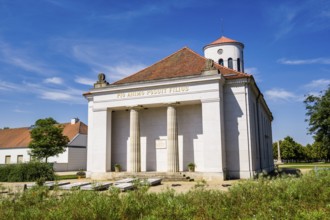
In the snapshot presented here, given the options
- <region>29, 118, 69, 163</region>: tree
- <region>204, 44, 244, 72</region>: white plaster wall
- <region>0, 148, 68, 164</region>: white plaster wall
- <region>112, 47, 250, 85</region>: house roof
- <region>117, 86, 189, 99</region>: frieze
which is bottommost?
<region>0, 148, 68, 164</region>: white plaster wall

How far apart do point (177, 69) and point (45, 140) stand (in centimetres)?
2251

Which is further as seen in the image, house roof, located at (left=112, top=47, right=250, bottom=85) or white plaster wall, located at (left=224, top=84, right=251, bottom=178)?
house roof, located at (left=112, top=47, right=250, bottom=85)

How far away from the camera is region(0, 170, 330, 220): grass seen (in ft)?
22.7

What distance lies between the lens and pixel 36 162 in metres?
26.1

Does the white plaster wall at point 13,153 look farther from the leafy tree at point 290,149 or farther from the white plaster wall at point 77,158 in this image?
the leafy tree at point 290,149

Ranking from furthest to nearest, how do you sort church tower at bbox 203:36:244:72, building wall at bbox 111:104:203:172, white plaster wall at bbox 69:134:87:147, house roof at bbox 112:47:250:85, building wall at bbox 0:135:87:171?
white plaster wall at bbox 69:134:87:147 → building wall at bbox 0:135:87:171 → church tower at bbox 203:36:244:72 → house roof at bbox 112:47:250:85 → building wall at bbox 111:104:203:172

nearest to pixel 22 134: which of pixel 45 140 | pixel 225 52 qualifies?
pixel 45 140

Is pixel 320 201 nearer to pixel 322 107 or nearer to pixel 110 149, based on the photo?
pixel 110 149

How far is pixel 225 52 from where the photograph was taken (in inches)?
1563

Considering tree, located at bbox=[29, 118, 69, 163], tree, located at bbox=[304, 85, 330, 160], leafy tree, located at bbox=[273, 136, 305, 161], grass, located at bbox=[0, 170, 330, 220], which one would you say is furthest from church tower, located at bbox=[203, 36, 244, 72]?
leafy tree, located at bbox=[273, 136, 305, 161]

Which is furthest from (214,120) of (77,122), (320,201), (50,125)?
(77,122)

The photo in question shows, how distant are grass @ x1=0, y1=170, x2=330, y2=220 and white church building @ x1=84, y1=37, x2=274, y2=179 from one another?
475 inches

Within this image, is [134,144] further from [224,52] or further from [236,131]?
[224,52]

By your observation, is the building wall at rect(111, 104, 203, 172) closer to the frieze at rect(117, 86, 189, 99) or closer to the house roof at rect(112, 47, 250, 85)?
the frieze at rect(117, 86, 189, 99)
